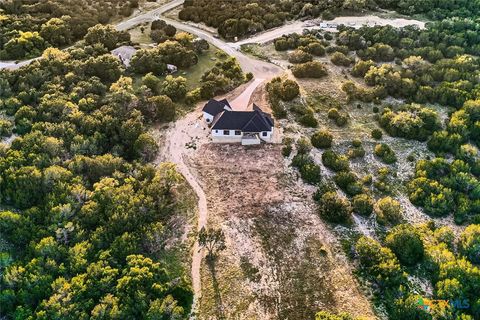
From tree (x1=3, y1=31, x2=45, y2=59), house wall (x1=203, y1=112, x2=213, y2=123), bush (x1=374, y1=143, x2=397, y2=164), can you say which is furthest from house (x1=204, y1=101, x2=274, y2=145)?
tree (x1=3, y1=31, x2=45, y2=59)

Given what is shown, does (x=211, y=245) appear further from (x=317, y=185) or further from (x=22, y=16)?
(x=22, y=16)

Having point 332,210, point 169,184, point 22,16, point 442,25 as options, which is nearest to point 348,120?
point 332,210

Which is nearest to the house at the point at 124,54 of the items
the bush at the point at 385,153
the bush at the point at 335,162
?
the bush at the point at 335,162

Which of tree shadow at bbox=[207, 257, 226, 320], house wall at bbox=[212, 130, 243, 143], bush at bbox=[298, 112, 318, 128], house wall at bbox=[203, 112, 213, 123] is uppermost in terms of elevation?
house wall at bbox=[203, 112, 213, 123]

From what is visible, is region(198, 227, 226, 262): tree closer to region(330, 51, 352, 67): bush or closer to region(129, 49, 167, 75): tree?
region(129, 49, 167, 75): tree

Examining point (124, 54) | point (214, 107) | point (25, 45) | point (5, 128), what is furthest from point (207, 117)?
point (25, 45)

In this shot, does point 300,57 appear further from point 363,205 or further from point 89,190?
point 89,190
